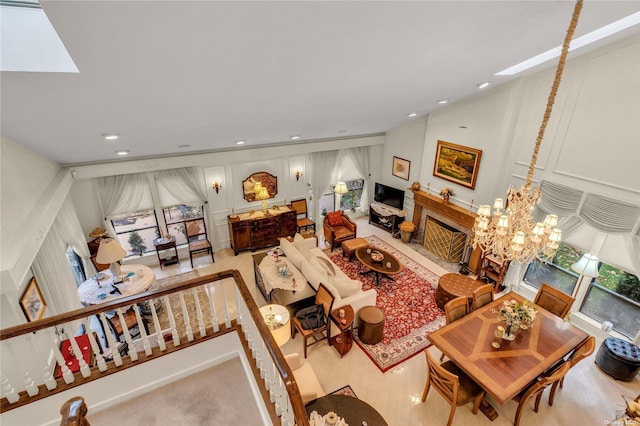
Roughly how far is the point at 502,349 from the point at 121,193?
281 inches

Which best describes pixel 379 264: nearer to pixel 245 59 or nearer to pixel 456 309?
pixel 456 309

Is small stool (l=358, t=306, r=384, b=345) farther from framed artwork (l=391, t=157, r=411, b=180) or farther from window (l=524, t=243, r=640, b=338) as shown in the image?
framed artwork (l=391, t=157, r=411, b=180)

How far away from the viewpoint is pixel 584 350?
3670 mm

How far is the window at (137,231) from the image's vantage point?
679 centimetres

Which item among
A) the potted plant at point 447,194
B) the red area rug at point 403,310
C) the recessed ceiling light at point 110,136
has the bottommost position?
the red area rug at point 403,310

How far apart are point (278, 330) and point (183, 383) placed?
93 centimetres

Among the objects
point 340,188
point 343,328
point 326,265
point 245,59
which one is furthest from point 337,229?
point 245,59

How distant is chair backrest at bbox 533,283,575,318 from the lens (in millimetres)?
4452

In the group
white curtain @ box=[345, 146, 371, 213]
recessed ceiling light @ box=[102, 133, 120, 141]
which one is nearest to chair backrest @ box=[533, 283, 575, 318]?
white curtain @ box=[345, 146, 371, 213]

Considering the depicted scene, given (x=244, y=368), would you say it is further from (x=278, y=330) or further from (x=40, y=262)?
(x=40, y=262)

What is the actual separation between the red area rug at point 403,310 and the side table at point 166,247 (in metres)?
3.62

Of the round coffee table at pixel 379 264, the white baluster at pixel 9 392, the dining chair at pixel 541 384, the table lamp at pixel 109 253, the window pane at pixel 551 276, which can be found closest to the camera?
the white baluster at pixel 9 392

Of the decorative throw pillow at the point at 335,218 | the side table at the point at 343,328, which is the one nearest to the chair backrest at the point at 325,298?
the side table at the point at 343,328

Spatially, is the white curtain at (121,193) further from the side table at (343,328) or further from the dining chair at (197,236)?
the side table at (343,328)
